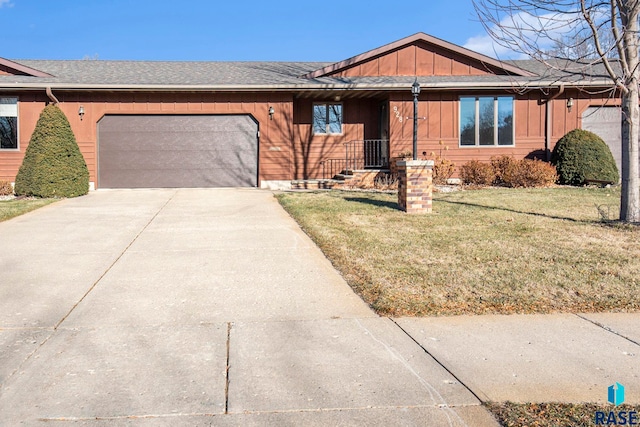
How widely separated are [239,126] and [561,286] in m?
13.3

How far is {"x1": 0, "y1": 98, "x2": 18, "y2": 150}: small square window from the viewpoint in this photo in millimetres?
16547

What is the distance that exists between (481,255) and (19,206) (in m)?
9.61

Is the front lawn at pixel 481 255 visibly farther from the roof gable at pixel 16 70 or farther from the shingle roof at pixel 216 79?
the roof gable at pixel 16 70

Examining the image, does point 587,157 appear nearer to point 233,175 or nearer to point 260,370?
point 233,175

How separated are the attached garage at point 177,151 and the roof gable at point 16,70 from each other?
2306 millimetres

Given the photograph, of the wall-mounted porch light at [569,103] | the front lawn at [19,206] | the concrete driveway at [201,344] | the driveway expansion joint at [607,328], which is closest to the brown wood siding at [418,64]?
the wall-mounted porch light at [569,103]

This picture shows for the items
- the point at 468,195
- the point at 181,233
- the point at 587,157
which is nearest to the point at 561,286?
the point at 181,233

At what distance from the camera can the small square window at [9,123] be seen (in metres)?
16.5

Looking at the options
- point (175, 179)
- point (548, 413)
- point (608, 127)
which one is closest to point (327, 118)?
point (175, 179)

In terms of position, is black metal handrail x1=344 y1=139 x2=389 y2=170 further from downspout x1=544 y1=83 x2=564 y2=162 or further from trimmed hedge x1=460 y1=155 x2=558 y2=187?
downspout x1=544 y1=83 x2=564 y2=162

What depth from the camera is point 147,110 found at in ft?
55.5

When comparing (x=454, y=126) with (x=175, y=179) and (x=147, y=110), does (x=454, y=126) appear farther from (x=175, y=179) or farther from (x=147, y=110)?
(x=147, y=110)

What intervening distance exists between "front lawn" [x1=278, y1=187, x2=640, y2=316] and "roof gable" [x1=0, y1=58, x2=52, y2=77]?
9.78m

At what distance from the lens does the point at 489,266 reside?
635cm
